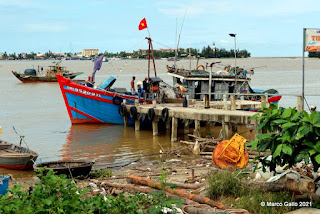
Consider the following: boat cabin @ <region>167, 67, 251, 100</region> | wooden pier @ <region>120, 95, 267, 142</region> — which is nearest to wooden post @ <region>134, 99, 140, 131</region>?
wooden pier @ <region>120, 95, 267, 142</region>

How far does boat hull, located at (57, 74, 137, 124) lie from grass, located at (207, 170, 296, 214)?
16.0 metres

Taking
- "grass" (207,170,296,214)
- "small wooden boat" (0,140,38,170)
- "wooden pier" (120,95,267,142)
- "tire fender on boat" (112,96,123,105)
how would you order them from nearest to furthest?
"grass" (207,170,296,214)
"small wooden boat" (0,140,38,170)
"wooden pier" (120,95,267,142)
"tire fender on boat" (112,96,123,105)

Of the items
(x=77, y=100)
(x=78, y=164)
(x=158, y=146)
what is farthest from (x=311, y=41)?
(x=77, y=100)

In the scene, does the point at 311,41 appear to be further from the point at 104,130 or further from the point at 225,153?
the point at 104,130

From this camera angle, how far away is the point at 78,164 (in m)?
14.4

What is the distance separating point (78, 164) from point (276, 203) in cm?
753

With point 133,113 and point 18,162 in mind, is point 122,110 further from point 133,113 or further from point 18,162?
point 18,162

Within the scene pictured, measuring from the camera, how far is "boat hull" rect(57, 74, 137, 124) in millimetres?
25448

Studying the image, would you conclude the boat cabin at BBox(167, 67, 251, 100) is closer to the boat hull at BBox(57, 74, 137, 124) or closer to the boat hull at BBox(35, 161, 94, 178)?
the boat hull at BBox(57, 74, 137, 124)

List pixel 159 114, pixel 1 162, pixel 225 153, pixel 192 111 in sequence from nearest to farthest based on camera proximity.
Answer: pixel 225 153
pixel 1 162
pixel 192 111
pixel 159 114

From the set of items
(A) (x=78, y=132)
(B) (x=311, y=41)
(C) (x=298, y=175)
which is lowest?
(A) (x=78, y=132)

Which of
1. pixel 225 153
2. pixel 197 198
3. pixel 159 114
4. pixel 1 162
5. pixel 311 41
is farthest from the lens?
pixel 159 114

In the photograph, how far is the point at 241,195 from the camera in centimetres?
934

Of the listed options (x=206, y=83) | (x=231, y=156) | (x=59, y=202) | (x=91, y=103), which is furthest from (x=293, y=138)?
(x=91, y=103)
